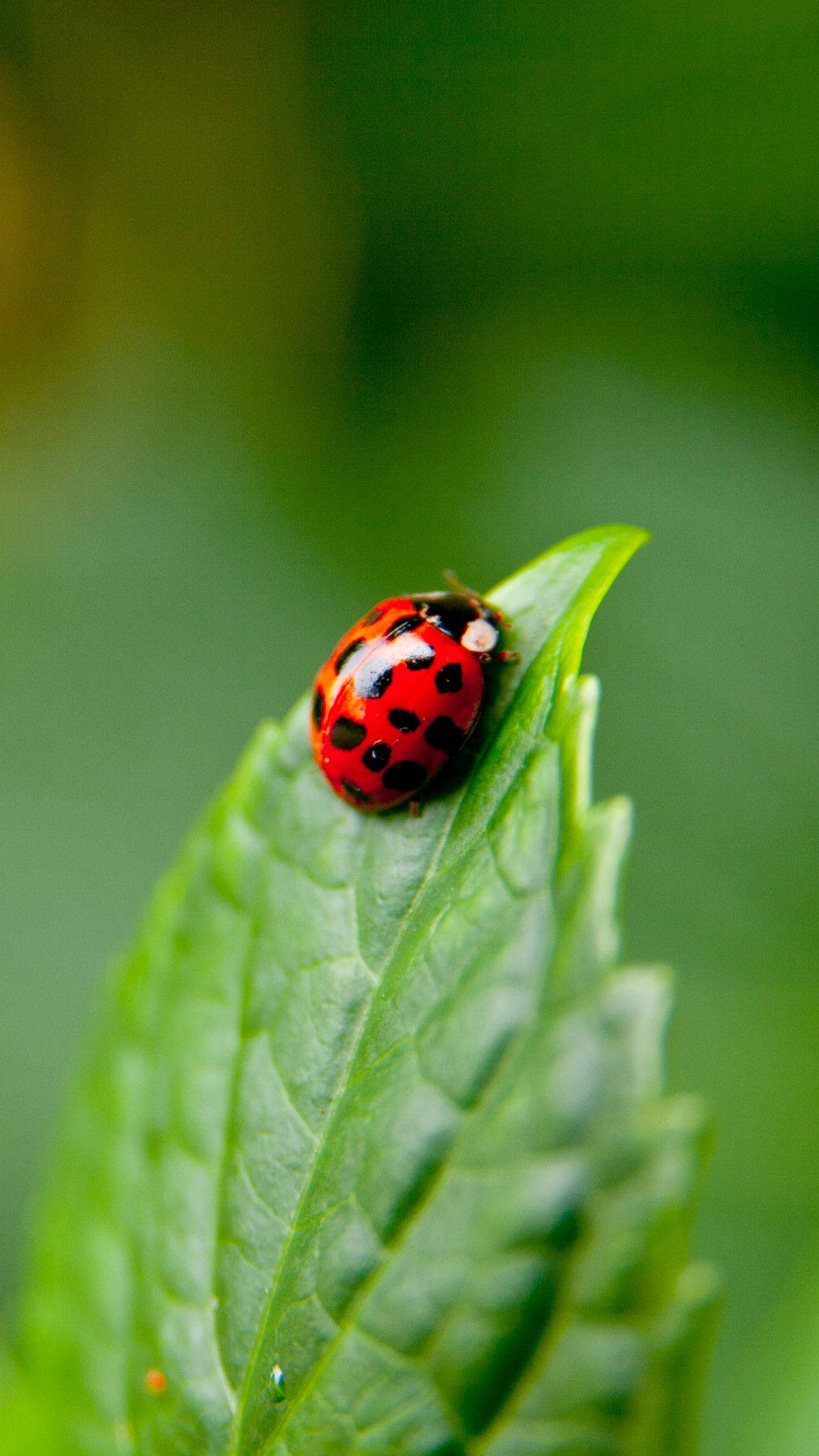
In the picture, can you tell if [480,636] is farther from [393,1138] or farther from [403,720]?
[393,1138]

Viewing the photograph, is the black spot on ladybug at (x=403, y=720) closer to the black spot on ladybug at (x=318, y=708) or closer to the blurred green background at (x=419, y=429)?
the black spot on ladybug at (x=318, y=708)

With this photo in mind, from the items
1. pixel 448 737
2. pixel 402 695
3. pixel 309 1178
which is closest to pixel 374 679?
pixel 402 695

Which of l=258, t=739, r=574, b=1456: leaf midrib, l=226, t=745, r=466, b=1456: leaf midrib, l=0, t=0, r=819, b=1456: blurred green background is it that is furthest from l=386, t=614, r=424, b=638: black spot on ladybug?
l=0, t=0, r=819, b=1456: blurred green background

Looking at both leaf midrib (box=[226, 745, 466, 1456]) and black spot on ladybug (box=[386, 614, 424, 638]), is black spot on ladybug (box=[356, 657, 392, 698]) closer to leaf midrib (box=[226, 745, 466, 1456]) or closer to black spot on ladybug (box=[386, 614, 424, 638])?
black spot on ladybug (box=[386, 614, 424, 638])

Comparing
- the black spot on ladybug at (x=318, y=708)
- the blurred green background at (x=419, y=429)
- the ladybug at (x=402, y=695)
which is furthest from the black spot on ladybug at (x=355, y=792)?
the blurred green background at (x=419, y=429)

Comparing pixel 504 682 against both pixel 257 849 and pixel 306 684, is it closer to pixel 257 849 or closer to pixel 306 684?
pixel 257 849
